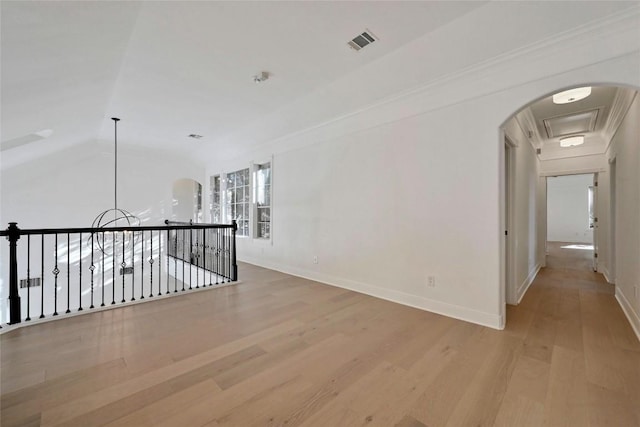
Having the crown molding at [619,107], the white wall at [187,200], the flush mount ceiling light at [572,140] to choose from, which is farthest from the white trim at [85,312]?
the flush mount ceiling light at [572,140]

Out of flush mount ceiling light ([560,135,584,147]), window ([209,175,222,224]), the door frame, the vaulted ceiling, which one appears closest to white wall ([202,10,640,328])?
the vaulted ceiling

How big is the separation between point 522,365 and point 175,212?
9223 mm

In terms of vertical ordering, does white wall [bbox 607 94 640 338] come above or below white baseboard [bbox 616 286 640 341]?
above

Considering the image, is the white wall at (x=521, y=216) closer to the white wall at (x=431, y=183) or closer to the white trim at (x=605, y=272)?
the white wall at (x=431, y=183)

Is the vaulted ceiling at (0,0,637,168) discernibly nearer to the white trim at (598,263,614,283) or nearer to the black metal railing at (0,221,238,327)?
the black metal railing at (0,221,238,327)

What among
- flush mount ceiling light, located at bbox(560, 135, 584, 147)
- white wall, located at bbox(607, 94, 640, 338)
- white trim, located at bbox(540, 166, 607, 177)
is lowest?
white wall, located at bbox(607, 94, 640, 338)

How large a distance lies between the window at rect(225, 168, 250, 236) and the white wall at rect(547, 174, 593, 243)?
11.3m

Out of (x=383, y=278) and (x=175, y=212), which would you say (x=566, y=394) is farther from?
(x=175, y=212)

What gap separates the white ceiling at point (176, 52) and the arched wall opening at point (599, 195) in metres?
1.82

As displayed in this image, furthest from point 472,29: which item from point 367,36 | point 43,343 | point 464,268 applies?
point 43,343

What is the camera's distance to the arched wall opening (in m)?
2.81

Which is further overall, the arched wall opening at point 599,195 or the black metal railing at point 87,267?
the black metal railing at point 87,267

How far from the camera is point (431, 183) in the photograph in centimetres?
320

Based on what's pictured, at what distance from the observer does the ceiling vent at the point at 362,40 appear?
8.80 ft
